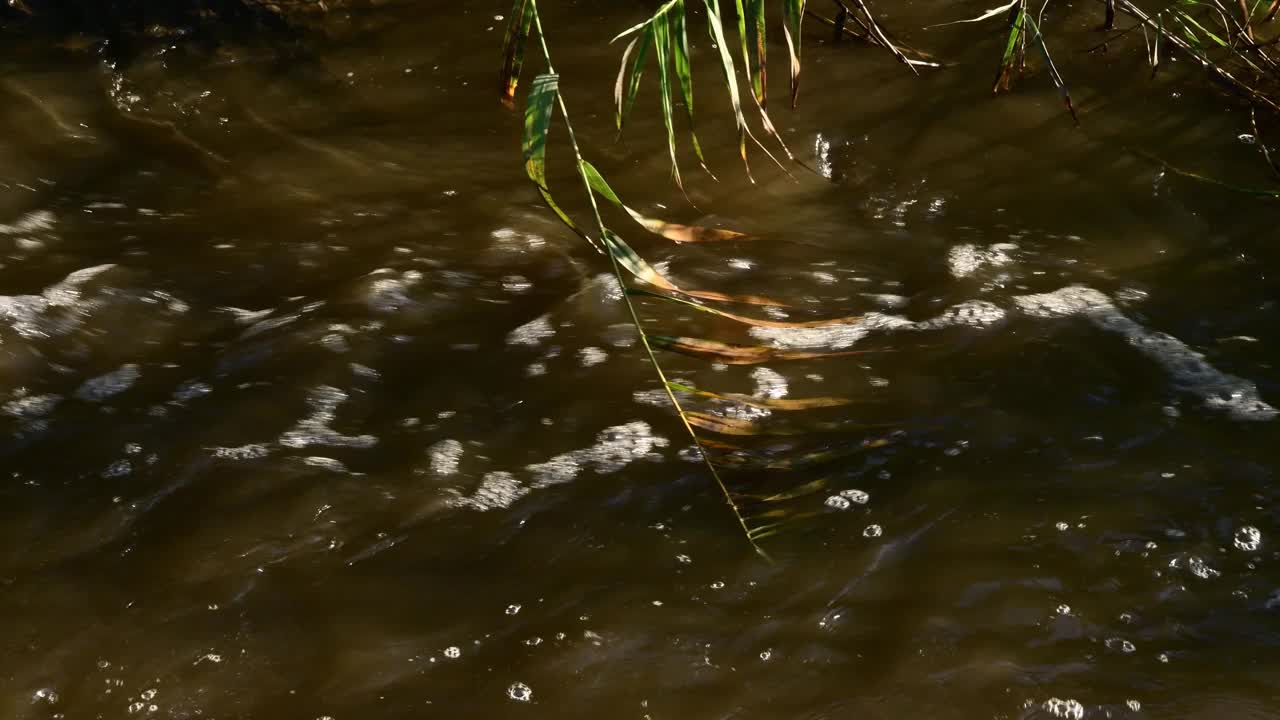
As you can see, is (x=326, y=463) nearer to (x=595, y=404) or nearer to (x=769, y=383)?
(x=595, y=404)

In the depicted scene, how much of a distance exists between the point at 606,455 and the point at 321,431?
0.46 m

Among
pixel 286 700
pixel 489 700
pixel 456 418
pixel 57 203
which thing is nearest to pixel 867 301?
pixel 456 418

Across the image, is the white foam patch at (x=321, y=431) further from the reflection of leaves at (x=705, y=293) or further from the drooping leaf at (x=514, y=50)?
the drooping leaf at (x=514, y=50)

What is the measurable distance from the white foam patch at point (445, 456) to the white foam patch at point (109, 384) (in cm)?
57

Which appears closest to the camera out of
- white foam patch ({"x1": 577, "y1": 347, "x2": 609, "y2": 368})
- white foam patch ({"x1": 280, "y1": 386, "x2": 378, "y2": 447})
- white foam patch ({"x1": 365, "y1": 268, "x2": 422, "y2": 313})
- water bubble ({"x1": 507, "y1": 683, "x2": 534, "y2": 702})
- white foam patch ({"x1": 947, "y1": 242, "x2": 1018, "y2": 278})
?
water bubble ({"x1": 507, "y1": 683, "x2": 534, "y2": 702})

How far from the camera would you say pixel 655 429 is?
191cm

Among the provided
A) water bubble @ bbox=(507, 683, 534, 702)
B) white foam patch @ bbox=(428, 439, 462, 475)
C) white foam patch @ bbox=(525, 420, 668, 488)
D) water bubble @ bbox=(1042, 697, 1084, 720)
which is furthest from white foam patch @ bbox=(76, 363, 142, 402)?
water bubble @ bbox=(1042, 697, 1084, 720)

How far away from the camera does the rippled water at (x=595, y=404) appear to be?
1.47m

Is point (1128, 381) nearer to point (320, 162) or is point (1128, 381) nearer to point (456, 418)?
point (456, 418)

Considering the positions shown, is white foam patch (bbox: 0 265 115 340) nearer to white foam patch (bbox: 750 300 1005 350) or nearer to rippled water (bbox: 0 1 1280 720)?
Result: rippled water (bbox: 0 1 1280 720)

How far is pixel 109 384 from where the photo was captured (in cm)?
200

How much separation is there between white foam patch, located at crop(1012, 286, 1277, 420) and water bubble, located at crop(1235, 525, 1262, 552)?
308mm

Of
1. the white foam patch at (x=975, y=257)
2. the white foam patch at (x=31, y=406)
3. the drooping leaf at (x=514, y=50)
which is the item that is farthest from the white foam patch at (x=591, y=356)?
the white foam patch at (x=31, y=406)

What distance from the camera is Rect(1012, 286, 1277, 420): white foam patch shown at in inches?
77.0
